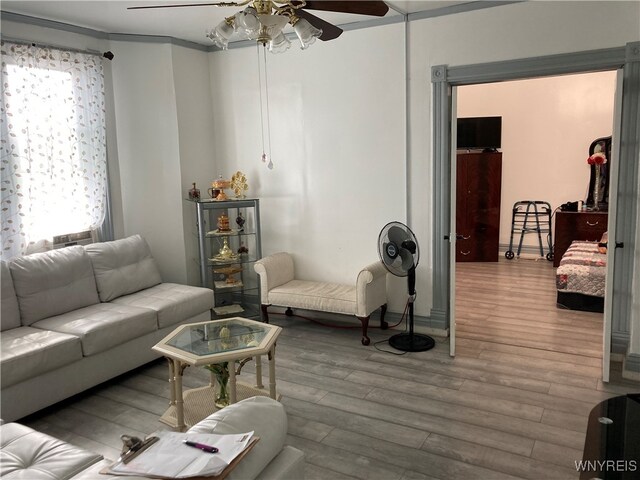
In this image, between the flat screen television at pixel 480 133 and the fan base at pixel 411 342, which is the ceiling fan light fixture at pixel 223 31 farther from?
the flat screen television at pixel 480 133

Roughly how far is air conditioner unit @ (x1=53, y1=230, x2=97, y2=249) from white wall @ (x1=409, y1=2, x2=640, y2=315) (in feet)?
9.18

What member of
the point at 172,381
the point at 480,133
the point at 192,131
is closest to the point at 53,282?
the point at 172,381

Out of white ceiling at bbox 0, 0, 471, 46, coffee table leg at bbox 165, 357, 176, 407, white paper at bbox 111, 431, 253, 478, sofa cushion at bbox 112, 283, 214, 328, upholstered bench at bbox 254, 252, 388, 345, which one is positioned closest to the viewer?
white paper at bbox 111, 431, 253, 478

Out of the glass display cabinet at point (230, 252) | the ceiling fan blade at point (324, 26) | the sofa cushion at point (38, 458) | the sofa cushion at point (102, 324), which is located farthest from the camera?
the glass display cabinet at point (230, 252)

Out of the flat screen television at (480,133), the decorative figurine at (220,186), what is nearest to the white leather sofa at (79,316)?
the decorative figurine at (220,186)

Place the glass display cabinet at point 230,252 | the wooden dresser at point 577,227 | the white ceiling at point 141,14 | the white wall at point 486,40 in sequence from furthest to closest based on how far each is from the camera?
the wooden dresser at point 577,227, the glass display cabinet at point 230,252, the white ceiling at point 141,14, the white wall at point 486,40

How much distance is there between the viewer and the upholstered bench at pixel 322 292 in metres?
4.24

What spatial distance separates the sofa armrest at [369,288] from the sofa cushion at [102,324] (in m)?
1.60

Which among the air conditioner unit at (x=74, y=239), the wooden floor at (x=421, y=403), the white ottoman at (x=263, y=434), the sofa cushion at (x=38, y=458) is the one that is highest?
the air conditioner unit at (x=74, y=239)

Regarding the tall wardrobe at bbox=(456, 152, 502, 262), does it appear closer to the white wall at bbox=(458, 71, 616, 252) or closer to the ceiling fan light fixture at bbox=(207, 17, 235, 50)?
the white wall at bbox=(458, 71, 616, 252)

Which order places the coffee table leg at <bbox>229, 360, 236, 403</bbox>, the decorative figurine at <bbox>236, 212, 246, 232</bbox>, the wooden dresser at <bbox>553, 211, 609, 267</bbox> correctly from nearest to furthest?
the coffee table leg at <bbox>229, 360, 236, 403</bbox> → the decorative figurine at <bbox>236, 212, 246, 232</bbox> → the wooden dresser at <bbox>553, 211, 609, 267</bbox>

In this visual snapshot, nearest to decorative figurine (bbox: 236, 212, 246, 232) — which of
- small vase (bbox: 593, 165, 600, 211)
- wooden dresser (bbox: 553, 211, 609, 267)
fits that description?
wooden dresser (bbox: 553, 211, 609, 267)

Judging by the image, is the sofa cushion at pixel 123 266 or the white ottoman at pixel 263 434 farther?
the sofa cushion at pixel 123 266

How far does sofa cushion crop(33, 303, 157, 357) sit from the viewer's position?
3.41m
